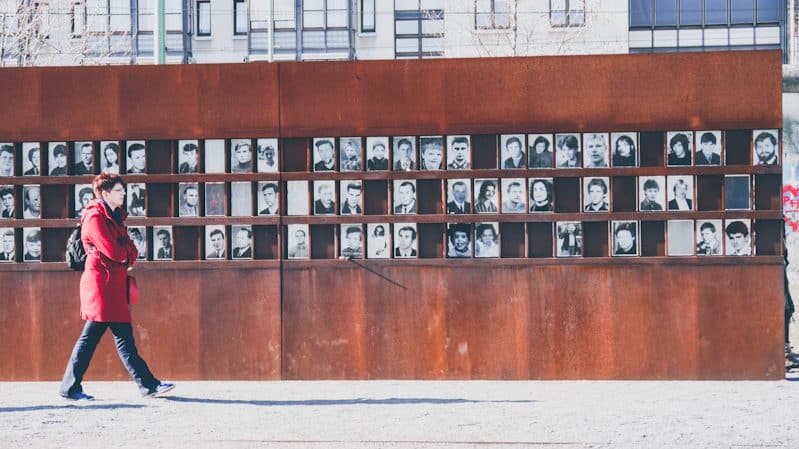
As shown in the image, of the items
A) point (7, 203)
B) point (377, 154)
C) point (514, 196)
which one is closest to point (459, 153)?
point (514, 196)

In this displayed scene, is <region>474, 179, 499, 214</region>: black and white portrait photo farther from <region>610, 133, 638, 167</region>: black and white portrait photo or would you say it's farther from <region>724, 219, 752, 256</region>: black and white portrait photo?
<region>724, 219, 752, 256</region>: black and white portrait photo

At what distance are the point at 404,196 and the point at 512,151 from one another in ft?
3.07

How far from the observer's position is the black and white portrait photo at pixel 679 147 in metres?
9.46

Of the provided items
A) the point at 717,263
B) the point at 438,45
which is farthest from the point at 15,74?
the point at 438,45

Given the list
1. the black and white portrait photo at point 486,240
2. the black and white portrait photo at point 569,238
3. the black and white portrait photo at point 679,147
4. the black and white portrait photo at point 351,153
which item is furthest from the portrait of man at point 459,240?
the black and white portrait photo at point 679,147

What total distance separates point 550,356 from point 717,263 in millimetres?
1506

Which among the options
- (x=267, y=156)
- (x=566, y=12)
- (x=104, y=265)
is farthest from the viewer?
(x=566, y=12)

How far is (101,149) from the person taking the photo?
9867 mm

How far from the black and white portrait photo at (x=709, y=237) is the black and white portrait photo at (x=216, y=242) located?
12.5 ft

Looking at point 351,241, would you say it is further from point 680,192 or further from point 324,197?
point 680,192

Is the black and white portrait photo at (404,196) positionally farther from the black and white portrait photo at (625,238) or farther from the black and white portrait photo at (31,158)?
the black and white portrait photo at (31,158)

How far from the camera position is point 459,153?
9602 millimetres
